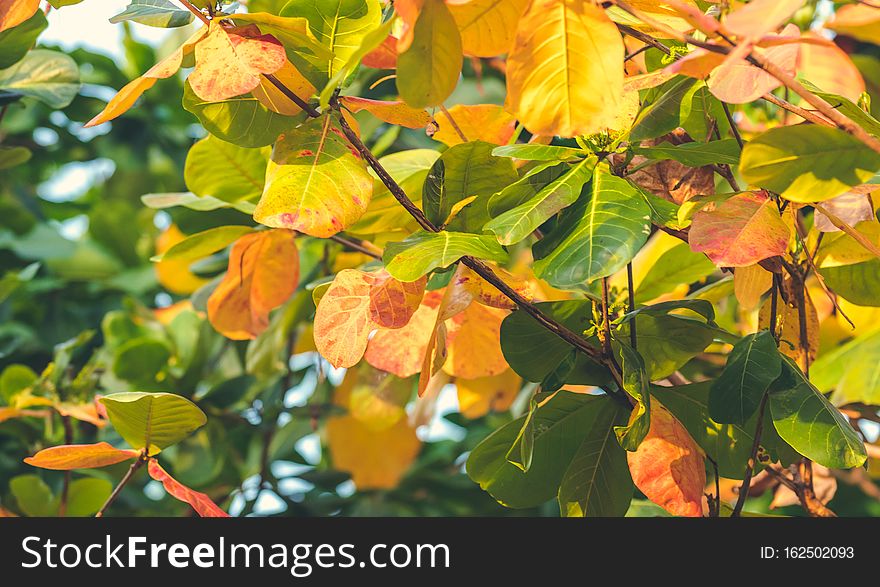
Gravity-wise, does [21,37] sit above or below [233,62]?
below

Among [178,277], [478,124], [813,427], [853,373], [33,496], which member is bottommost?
[178,277]

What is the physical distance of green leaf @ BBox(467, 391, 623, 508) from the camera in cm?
76

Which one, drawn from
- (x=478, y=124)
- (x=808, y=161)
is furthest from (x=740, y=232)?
(x=478, y=124)

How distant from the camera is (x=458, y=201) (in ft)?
2.34

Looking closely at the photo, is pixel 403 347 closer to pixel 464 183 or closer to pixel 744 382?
pixel 464 183

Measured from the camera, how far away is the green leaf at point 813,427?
65 cm

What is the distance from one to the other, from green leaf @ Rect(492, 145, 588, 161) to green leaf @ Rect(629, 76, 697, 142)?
0.05 metres

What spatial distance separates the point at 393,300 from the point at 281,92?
6.9 inches

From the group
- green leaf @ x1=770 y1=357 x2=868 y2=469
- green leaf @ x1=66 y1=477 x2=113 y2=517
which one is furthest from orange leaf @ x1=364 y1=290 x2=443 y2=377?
green leaf @ x1=66 y1=477 x2=113 y2=517

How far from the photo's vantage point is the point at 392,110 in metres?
0.70

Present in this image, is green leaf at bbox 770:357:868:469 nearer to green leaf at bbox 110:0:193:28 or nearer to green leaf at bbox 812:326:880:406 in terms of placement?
green leaf at bbox 812:326:880:406

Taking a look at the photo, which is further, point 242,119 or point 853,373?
point 853,373
